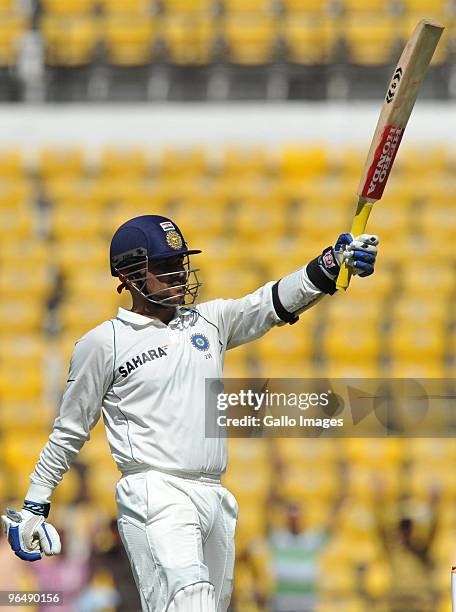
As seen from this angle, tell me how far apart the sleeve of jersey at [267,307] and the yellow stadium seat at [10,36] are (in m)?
5.49

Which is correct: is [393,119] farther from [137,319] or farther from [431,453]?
[431,453]

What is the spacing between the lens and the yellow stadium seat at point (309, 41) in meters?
8.48

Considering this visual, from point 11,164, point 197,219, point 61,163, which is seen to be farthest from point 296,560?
point 11,164

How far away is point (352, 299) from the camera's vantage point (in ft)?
23.3

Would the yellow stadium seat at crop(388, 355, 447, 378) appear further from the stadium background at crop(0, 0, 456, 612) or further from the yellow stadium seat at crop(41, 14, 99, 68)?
the yellow stadium seat at crop(41, 14, 99, 68)

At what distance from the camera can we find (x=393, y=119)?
3551 millimetres

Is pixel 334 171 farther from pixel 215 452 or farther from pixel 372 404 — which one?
pixel 215 452

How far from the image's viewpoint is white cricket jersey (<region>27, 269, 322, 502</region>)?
3.36 meters

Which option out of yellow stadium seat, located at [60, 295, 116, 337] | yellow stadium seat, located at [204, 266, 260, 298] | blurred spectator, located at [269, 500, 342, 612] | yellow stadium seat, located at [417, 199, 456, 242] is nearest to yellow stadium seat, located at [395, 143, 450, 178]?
yellow stadium seat, located at [417, 199, 456, 242]

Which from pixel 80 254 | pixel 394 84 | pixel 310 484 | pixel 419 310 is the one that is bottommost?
pixel 310 484

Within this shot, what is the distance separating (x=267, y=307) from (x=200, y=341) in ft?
0.69

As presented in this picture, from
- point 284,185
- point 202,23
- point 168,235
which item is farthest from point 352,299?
point 168,235

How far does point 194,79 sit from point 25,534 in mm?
5610

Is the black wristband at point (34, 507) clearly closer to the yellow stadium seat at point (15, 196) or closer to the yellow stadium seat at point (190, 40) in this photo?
the yellow stadium seat at point (15, 196)
